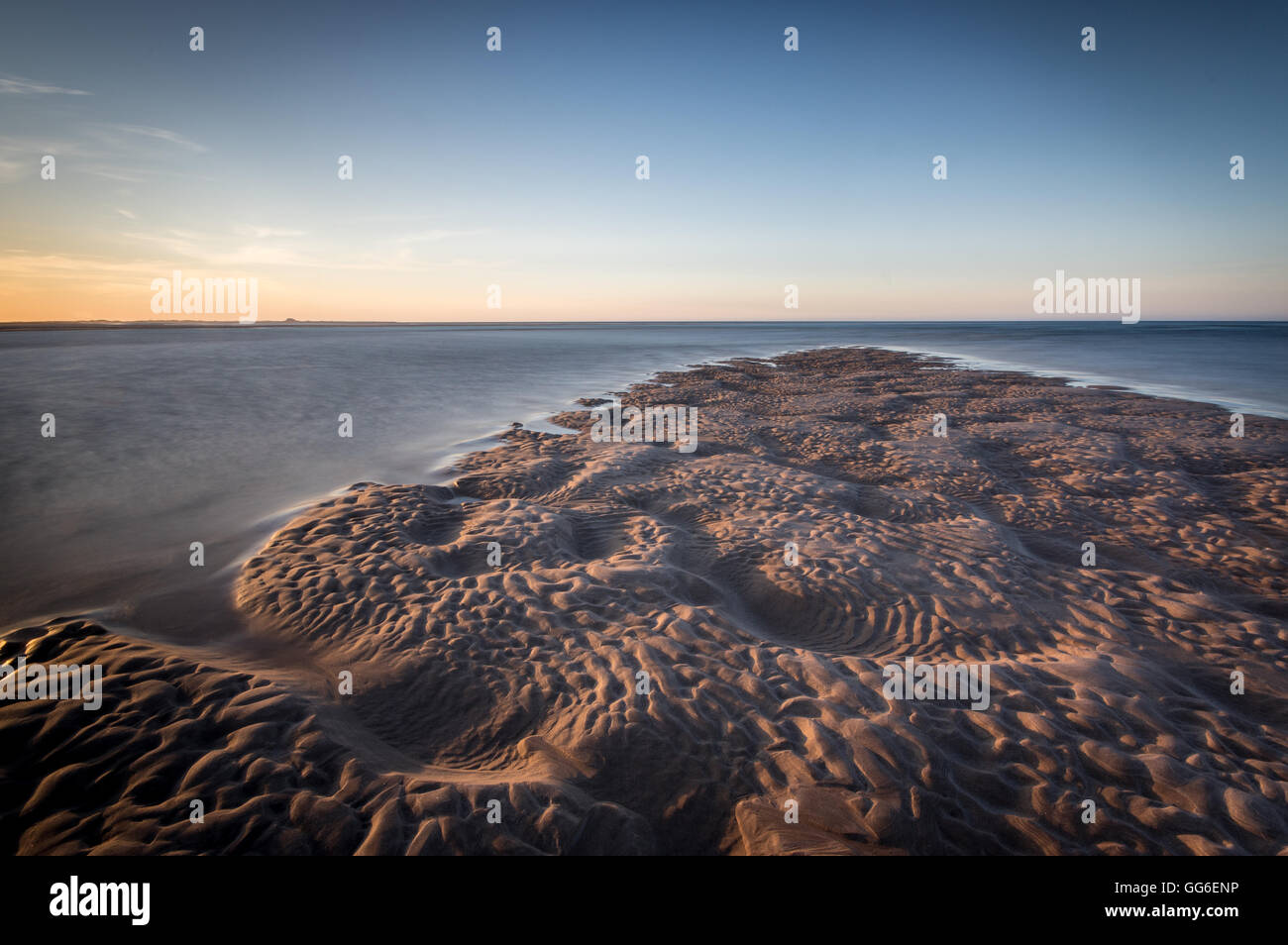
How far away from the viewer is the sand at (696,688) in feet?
11.7

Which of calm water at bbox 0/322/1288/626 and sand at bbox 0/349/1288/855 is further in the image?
calm water at bbox 0/322/1288/626

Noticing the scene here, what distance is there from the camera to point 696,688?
15.9 feet

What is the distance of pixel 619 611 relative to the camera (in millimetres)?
6133

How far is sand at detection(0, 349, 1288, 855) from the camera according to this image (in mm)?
3576

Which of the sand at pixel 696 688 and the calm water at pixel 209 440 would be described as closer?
the sand at pixel 696 688

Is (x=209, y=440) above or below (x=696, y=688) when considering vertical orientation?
above

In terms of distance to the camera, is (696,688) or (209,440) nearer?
(696,688)

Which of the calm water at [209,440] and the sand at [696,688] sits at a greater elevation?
the calm water at [209,440]

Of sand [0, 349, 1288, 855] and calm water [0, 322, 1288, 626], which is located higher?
calm water [0, 322, 1288, 626]
